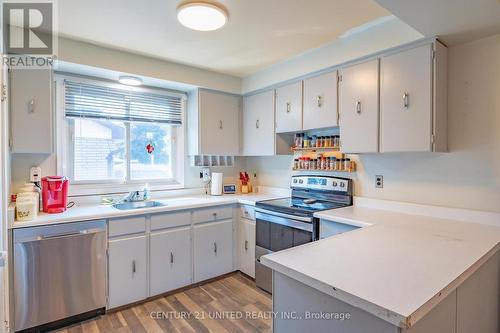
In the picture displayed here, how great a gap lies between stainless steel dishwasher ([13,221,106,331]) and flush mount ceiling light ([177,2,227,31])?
1732mm

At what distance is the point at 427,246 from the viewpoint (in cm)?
141

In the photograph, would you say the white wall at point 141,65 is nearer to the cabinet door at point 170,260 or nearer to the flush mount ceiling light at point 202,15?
the flush mount ceiling light at point 202,15

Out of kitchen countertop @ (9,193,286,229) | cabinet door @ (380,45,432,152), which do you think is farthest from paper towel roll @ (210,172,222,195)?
cabinet door @ (380,45,432,152)

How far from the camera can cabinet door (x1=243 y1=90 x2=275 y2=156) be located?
318 centimetres

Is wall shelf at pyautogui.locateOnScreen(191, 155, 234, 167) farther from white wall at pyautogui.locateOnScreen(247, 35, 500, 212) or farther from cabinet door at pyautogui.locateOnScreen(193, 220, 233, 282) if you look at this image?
white wall at pyautogui.locateOnScreen(247, 35, 500, 212)

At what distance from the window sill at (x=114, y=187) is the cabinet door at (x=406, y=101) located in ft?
7.64

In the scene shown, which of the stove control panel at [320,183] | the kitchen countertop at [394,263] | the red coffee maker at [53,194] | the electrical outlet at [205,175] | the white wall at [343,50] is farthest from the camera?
the electrical outlet at [205,175]

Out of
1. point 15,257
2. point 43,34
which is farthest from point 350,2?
point 15,257

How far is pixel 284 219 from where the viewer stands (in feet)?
8.37

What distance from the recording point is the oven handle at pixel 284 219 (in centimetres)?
236

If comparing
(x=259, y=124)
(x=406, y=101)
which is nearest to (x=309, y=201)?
(x=259, y=124)

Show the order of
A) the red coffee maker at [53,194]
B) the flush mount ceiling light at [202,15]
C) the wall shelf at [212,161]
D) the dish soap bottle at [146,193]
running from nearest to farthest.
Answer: the flush mount ceiling light at [202,15] → the red coffee maker at [53,194] → the dish soap bottle at [146,193] → the wall shelf at [212,161]

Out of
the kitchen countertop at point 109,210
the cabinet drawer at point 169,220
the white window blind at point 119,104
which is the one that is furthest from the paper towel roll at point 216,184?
the white window blind at point 119,104

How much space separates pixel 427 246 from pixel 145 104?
2919mm
